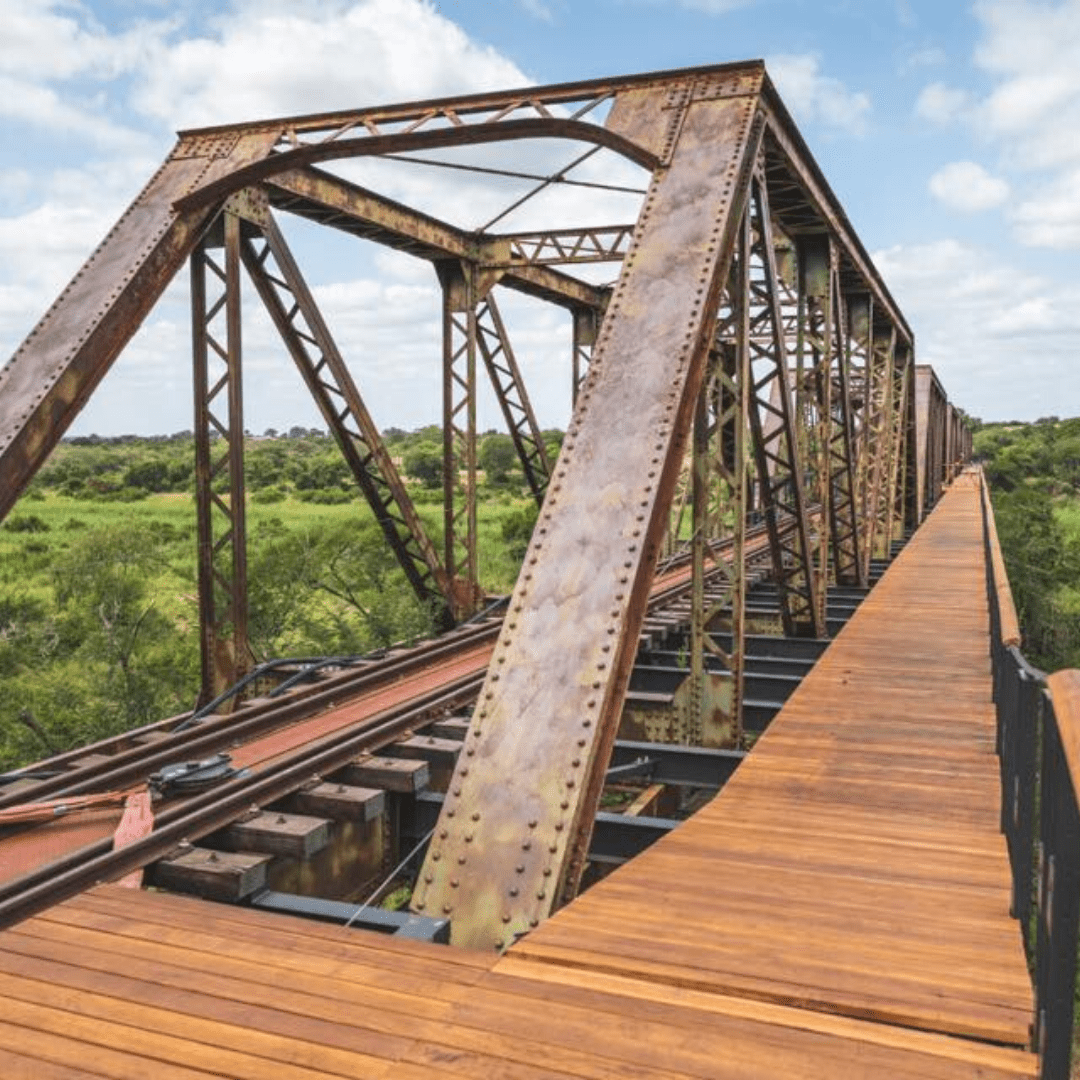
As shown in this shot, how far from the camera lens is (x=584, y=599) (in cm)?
434

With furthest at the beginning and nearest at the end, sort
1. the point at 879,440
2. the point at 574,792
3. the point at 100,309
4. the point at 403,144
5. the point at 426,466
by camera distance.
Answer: the point at 426,466 → the point at 879,440 → the point at 403,144 → the point at 100,309 → the point at 574,792

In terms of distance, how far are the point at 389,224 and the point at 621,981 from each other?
9.98 metres

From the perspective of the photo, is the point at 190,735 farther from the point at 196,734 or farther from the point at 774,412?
the point at 774,412

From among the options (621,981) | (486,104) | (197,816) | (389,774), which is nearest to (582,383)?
(486,104)

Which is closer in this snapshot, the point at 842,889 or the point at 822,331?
the point at 842,889

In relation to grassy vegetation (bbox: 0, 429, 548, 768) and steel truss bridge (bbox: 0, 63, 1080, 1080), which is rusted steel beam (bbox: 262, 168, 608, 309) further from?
grassy vegetation (bbox: 0, 429, 548, 768)

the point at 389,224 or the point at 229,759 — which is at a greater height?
the point at 389,224

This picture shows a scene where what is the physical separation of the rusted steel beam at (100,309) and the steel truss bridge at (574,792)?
0.10 ft

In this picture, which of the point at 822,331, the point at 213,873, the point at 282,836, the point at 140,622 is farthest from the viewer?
the point at 140,622

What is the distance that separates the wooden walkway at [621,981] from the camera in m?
2.69

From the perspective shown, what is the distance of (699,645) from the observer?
23.4 feet

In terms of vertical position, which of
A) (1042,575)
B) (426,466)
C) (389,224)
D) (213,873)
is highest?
(426,466)

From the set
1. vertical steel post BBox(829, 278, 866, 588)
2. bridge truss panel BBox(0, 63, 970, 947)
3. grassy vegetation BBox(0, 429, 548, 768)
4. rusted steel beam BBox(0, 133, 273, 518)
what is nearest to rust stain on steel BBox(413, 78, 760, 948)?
bridge truss panel BBox(0, 63, 970, 947)

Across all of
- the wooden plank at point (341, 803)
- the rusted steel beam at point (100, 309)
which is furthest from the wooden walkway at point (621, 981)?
the rusted steel beam at point (100, 309)
